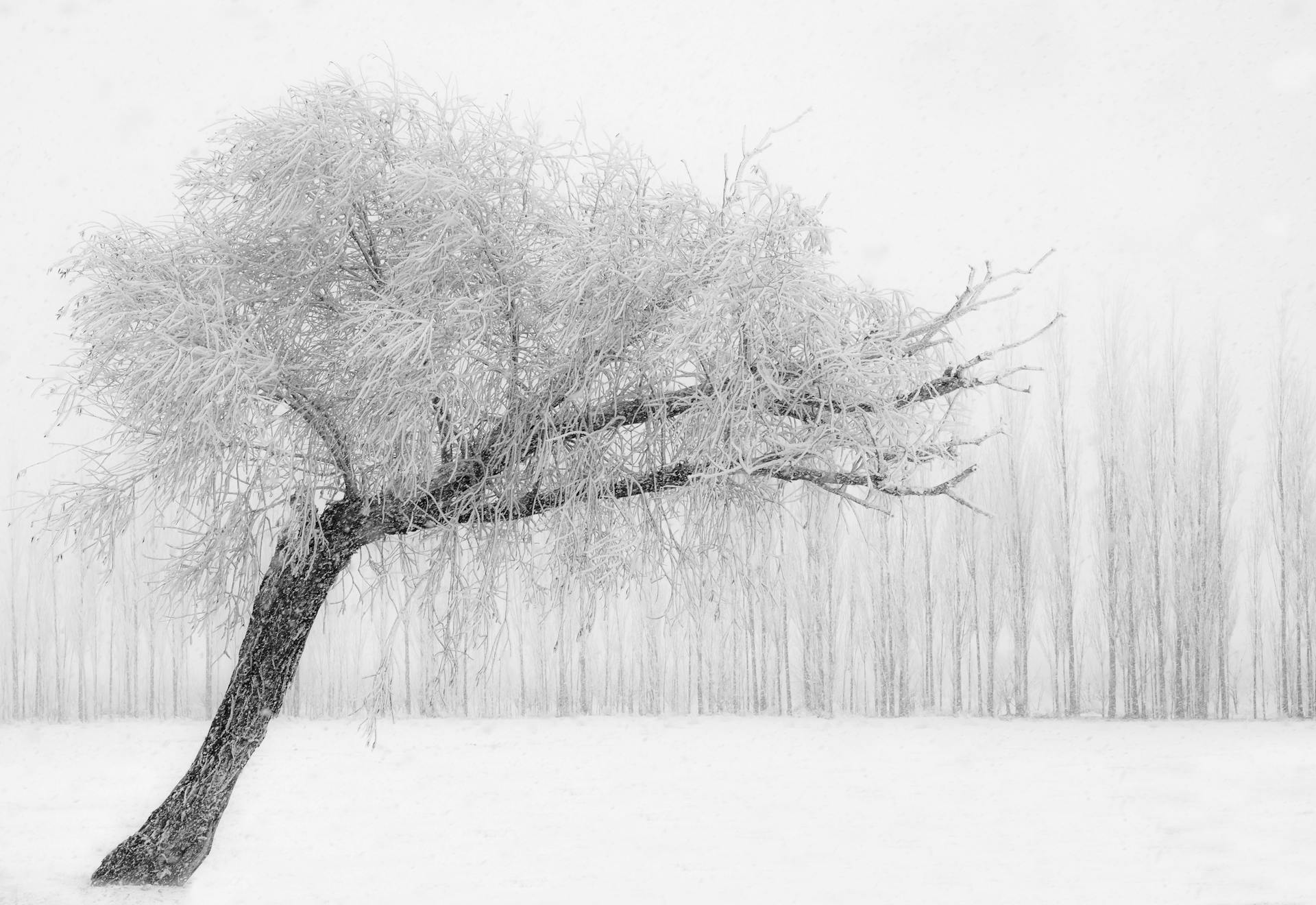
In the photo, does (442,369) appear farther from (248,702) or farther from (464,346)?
(248,702)

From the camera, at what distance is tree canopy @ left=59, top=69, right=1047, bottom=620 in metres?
5.38

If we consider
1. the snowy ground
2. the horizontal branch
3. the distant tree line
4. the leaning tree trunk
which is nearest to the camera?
the horizontal branch

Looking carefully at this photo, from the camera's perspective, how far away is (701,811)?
9.22 metres

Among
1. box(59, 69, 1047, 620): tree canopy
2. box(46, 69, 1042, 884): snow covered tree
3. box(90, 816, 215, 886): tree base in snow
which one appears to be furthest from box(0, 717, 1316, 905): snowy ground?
box(59, 69, 1047, 620): tree canopy

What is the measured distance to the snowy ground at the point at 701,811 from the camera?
6.85 metres

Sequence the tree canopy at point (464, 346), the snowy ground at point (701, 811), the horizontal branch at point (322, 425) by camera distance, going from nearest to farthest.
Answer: the tree canopy at point (464, 346) < the horizontal branch at point (322, 425) < the snowy ground at point (701, 811)

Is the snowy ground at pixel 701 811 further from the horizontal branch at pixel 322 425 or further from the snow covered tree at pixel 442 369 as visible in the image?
the horizontal branch at pixel 322 425

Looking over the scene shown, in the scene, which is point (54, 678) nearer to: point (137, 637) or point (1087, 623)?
point (137, 637)

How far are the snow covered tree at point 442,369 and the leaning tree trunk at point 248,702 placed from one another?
16mm

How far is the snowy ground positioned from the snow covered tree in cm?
170

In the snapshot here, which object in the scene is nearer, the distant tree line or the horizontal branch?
the horizontal branch

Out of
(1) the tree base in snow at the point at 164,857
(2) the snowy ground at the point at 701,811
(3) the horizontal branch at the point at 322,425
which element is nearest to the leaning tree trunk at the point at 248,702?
(1) the tree base in snow at the point at 164,857

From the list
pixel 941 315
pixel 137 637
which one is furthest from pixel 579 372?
pixel 137 637

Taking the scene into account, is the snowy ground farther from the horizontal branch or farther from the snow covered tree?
the horizontal branch
